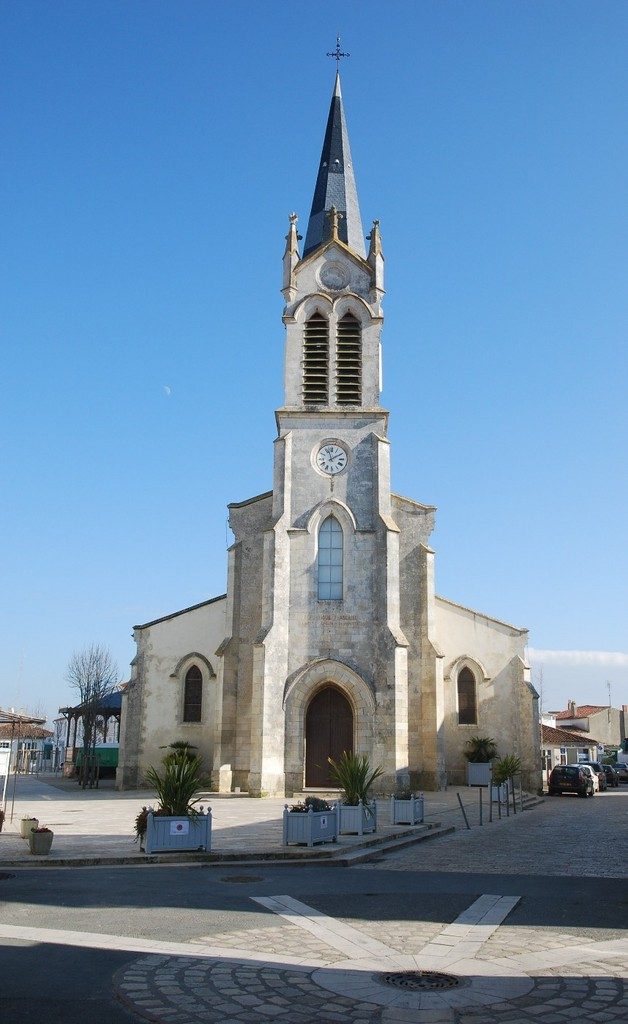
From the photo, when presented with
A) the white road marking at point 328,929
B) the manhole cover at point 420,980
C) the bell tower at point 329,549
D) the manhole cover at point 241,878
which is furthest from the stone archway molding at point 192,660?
the manhole cover at point 420,980

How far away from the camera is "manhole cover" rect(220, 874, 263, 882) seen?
12.3 meters

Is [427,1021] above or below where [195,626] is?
below

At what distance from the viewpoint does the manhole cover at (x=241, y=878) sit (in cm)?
1233

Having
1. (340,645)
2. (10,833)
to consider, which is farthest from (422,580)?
(10,833)

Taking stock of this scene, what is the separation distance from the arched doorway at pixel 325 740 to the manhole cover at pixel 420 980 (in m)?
20.5

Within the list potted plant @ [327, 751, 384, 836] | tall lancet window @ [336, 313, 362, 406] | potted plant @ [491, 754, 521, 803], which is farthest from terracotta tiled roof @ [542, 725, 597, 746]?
potted plant @ [327, 751, 384, 836]

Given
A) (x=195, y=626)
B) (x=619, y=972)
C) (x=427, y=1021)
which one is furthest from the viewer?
(x=195, y=626)

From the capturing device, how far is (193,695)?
32.4 m

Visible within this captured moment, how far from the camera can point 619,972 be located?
25.1ft

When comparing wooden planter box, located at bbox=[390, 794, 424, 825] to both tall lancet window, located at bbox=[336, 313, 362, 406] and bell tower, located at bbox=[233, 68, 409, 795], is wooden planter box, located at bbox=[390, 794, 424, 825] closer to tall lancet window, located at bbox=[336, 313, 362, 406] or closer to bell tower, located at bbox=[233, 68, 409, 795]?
bell tower, located at bbox=[233, 68, 409, 795]

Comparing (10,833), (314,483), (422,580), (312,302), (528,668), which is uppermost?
(312,302)

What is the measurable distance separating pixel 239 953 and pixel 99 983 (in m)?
1.56

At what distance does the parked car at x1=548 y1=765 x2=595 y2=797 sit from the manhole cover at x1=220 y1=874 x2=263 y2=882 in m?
24.6

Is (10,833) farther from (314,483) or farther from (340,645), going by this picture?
(314,483)
